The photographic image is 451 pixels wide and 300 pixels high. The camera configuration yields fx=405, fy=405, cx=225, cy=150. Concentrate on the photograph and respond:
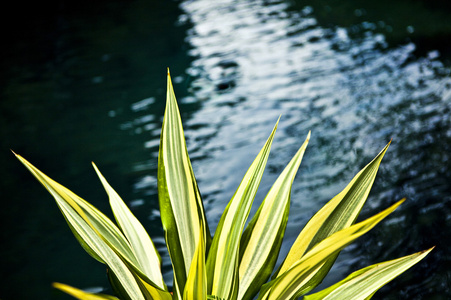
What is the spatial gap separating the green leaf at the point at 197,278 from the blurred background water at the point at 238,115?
28.5 inches

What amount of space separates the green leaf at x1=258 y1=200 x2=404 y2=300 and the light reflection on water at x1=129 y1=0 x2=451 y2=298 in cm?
82

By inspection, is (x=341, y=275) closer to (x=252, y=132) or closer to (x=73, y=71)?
(x=252, y=132)

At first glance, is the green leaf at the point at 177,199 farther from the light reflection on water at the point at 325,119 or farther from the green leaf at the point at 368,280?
the light reflection on water at the point at 325,119

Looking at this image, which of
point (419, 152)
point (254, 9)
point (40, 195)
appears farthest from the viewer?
point (254, 9)

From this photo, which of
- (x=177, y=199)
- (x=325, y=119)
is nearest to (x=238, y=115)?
(x=325, y=119)

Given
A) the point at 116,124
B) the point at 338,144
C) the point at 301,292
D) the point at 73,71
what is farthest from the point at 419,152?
the point at 73,71

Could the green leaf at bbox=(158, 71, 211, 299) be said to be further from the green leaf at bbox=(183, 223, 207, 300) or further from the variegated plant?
the green leaf at bbox=(183, 223, 207, 300)

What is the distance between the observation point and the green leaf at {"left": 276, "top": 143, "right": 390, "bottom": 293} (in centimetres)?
72

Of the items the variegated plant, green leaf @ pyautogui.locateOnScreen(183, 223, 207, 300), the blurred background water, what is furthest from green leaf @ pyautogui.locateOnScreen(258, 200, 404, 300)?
the blurred background water

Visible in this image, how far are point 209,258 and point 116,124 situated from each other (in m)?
2.23

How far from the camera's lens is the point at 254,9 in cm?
455

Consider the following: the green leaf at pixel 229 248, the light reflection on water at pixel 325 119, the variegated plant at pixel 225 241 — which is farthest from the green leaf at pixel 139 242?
the light reflection on water at pixel 325 119

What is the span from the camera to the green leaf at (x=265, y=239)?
0.75 metres

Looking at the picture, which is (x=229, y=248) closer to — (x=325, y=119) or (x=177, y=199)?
(x=177, y=199)
